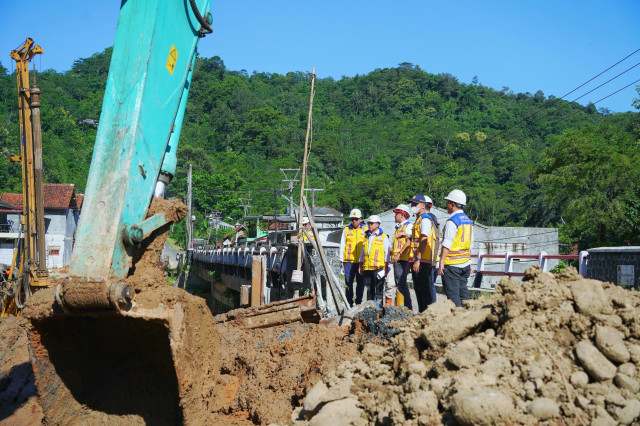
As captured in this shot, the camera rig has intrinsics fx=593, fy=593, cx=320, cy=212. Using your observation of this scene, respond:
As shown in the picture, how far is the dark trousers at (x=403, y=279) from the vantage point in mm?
8096

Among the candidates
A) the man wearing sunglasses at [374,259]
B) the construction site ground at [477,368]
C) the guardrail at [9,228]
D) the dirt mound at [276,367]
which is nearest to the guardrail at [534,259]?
the man wearing sunglasses at [374,259]

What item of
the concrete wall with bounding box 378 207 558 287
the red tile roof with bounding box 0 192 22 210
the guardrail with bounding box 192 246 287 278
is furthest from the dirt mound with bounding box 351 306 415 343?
the red tile roof with bounding box 0 192 22 210

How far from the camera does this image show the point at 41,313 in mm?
4230

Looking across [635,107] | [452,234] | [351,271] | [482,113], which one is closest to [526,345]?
[452,234]

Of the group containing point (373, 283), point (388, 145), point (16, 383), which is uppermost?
point (388, 145)

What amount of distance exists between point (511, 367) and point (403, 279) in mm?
4868

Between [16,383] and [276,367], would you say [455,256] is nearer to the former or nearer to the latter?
[276,367]

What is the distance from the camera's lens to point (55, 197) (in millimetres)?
44500

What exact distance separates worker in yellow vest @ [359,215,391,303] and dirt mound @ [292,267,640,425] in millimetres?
4404

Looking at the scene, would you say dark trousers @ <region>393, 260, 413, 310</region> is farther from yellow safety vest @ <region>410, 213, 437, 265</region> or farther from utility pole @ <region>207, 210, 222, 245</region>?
utility pole @ <region>207, 210, 222, 245</region>

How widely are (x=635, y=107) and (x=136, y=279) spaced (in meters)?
36.7

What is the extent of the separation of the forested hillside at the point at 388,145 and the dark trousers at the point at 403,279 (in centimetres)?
1715

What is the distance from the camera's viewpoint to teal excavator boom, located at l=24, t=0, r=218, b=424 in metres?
4.14

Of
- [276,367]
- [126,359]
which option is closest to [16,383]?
[126,359]
